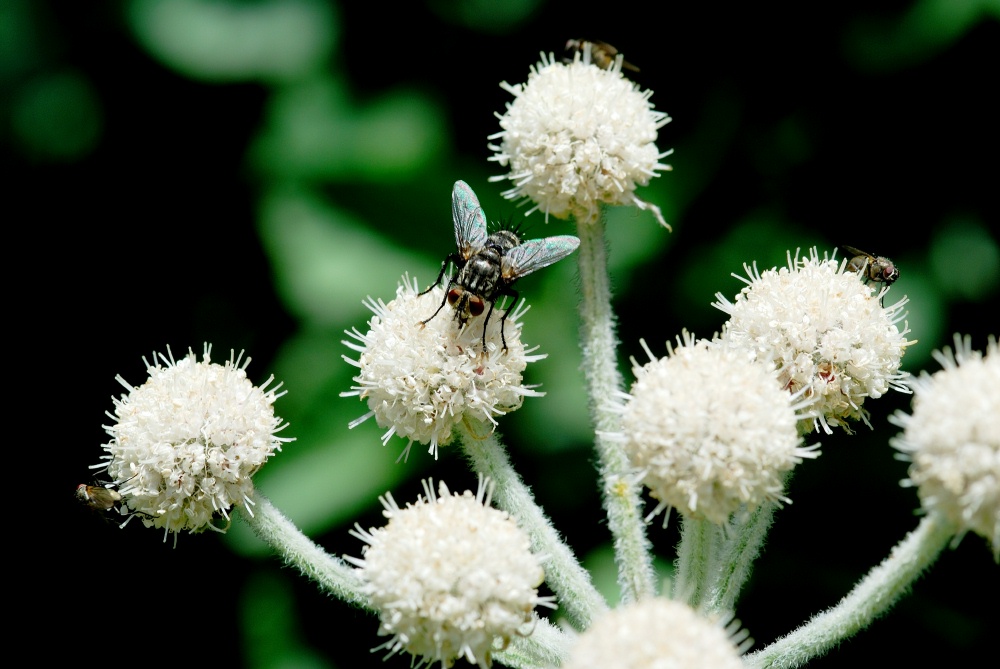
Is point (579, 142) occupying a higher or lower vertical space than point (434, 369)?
higher

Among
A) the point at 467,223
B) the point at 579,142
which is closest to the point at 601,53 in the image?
the point at 579,142

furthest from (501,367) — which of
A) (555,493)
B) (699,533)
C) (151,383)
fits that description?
(555,493)

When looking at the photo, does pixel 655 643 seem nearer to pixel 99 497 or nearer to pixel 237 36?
pixel 99 497

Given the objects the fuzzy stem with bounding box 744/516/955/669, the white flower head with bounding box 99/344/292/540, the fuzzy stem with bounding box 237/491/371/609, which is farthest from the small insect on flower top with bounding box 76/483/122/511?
the fuzzy stem with bounding box 744/516/955/669

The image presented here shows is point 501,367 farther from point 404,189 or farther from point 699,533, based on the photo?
point 404,189

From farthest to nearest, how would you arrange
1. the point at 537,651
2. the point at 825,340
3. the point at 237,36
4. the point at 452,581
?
the point at 237,36 → the point at 825,340 → the point at 537,651 → the point at 452,581

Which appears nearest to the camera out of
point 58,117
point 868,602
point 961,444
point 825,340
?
point 961,444
